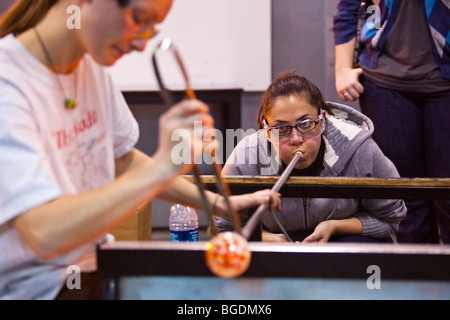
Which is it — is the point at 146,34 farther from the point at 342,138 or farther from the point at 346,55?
the point at 346,55

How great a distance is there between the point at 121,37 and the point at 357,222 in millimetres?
1262

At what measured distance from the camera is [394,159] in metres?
1.81

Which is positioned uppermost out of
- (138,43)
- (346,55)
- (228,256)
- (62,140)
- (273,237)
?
(346,55)

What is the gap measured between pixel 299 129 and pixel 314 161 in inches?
7.3

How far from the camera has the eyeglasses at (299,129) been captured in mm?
1654

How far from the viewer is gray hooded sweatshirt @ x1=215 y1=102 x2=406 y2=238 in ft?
5.72

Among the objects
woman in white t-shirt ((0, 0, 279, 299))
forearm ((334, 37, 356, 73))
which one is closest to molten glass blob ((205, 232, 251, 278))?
woman in white t-shirt ((0, 0, 279, 299))

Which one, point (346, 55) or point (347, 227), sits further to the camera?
point (346, 55)

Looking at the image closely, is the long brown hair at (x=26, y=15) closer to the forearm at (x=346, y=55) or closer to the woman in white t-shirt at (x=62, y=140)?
the woman in white t-shirt at (x=62, y=140)

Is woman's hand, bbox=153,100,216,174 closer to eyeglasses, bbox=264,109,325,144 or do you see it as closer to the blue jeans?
eyeglasses, bbox=264,109,325,144

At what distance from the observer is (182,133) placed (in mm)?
701

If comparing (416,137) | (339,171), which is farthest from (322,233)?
(416,137)
